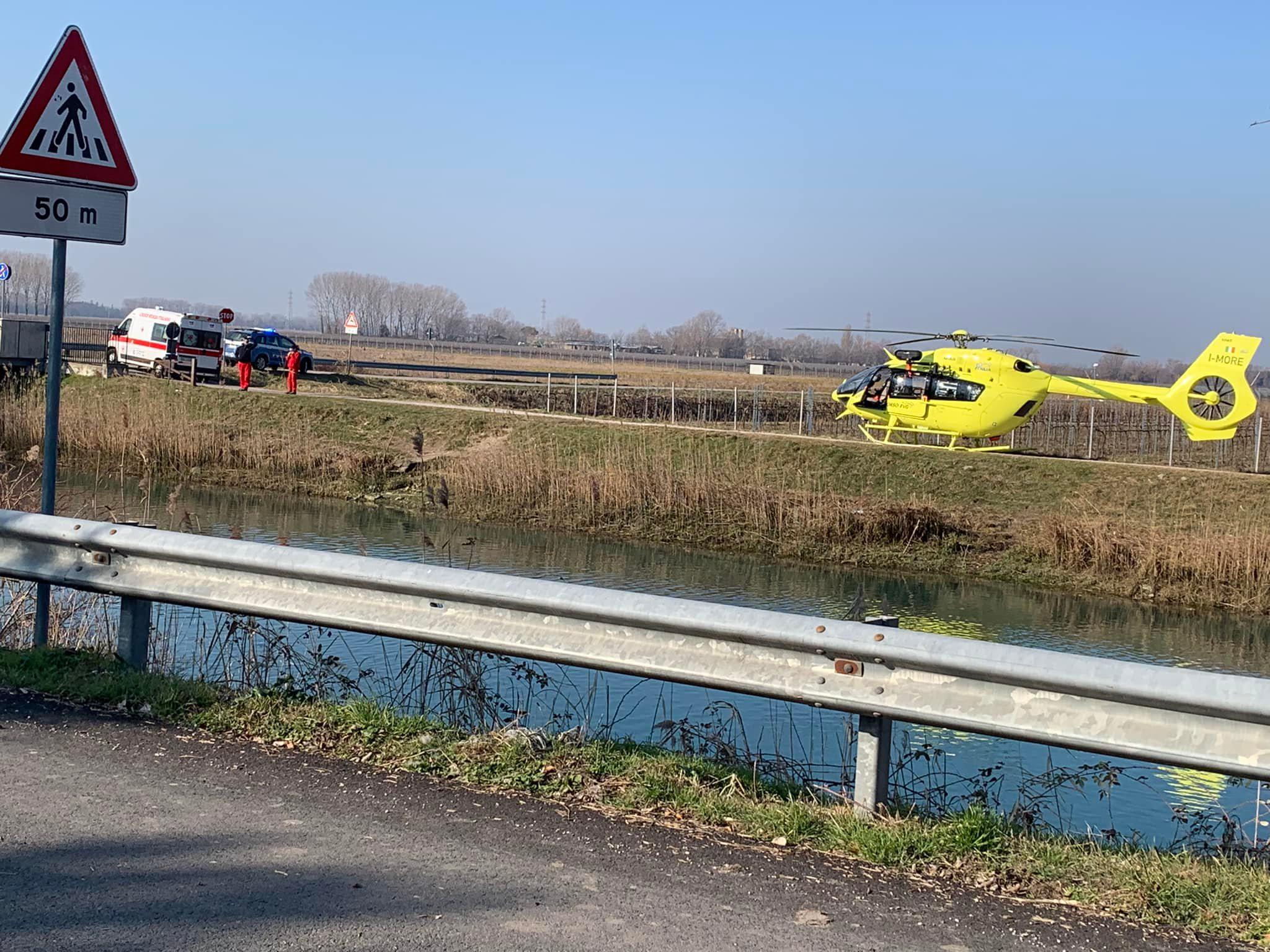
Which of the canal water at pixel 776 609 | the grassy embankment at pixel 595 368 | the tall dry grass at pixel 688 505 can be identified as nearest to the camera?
the canal water at pixel 776 609

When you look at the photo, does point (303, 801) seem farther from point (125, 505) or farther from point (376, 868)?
point (125, 505)

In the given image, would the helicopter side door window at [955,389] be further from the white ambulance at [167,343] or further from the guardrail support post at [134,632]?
the guardrail support post at [134,632]

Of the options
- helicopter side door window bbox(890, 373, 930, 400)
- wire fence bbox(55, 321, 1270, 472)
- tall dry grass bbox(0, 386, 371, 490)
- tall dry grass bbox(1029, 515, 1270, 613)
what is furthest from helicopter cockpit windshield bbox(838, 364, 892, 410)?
tall dry grass bbox(0, 386, 371, 490)

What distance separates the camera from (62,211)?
717 centimetres

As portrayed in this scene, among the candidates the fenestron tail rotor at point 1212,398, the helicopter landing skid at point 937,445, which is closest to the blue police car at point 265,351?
the helicopter landing skid at point 937,445

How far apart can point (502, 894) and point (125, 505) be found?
17386 mm

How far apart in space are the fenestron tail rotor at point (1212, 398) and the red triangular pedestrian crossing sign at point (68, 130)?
2884cm

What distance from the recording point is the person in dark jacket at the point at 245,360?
135 feet

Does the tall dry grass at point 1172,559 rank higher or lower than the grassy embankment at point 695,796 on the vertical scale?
lower

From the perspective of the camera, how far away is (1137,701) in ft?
15.2

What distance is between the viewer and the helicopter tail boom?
103 ft

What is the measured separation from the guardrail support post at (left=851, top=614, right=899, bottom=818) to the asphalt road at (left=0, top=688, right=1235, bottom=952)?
0.47 m

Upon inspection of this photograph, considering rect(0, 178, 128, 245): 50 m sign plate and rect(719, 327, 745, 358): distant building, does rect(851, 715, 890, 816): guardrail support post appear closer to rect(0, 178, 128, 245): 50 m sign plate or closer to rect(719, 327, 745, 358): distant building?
rect(0, 178, 128, 245): 50 m sign plate

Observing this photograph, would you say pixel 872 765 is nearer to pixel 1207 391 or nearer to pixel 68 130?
pixel 68 130
